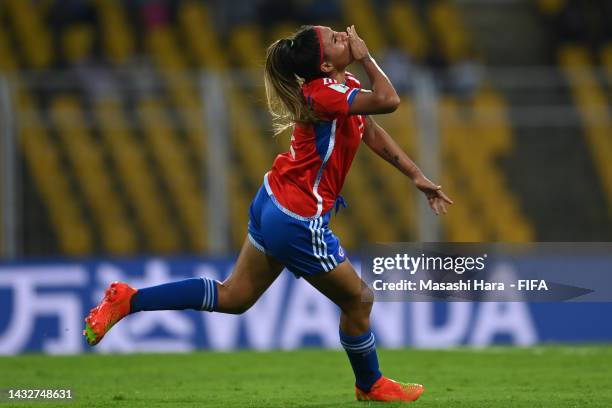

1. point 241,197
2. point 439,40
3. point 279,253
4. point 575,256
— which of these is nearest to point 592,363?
point 575,256

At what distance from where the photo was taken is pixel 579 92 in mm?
15008

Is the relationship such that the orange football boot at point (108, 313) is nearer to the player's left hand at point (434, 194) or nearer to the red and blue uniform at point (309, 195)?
the red and blue uniform at point (309, 195)

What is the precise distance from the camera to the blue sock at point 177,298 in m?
7.04

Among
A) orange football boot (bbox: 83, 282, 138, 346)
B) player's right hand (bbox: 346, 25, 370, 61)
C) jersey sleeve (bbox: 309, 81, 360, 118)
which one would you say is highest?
player's right hand (bbox: 346, 25, 370, 61)

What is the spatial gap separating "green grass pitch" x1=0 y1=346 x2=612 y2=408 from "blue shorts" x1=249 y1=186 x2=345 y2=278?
80cm

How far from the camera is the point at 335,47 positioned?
6.64m

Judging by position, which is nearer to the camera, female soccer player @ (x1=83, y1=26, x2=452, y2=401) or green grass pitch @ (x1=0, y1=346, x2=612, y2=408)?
female soccer player @ (x1=83, y1=26, x2=452, y2=401)

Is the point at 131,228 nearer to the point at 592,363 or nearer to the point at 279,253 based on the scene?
the point at 592,363

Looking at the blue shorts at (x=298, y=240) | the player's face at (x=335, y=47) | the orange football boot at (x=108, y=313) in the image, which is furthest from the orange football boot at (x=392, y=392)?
the player's face at (x=335, y=47)

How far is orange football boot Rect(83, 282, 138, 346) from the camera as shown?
6871mm

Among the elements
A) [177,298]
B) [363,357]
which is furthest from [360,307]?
[177,298]

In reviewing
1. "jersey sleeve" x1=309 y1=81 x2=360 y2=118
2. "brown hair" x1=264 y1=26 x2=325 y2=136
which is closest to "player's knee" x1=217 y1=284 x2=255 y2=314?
"brown hair" x1=264 y1=26 x2=325 y2=136

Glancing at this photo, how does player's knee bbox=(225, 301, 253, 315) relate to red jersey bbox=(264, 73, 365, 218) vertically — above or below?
below

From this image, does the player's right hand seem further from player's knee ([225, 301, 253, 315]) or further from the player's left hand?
player's knee ([225, 301, 253, 315])
